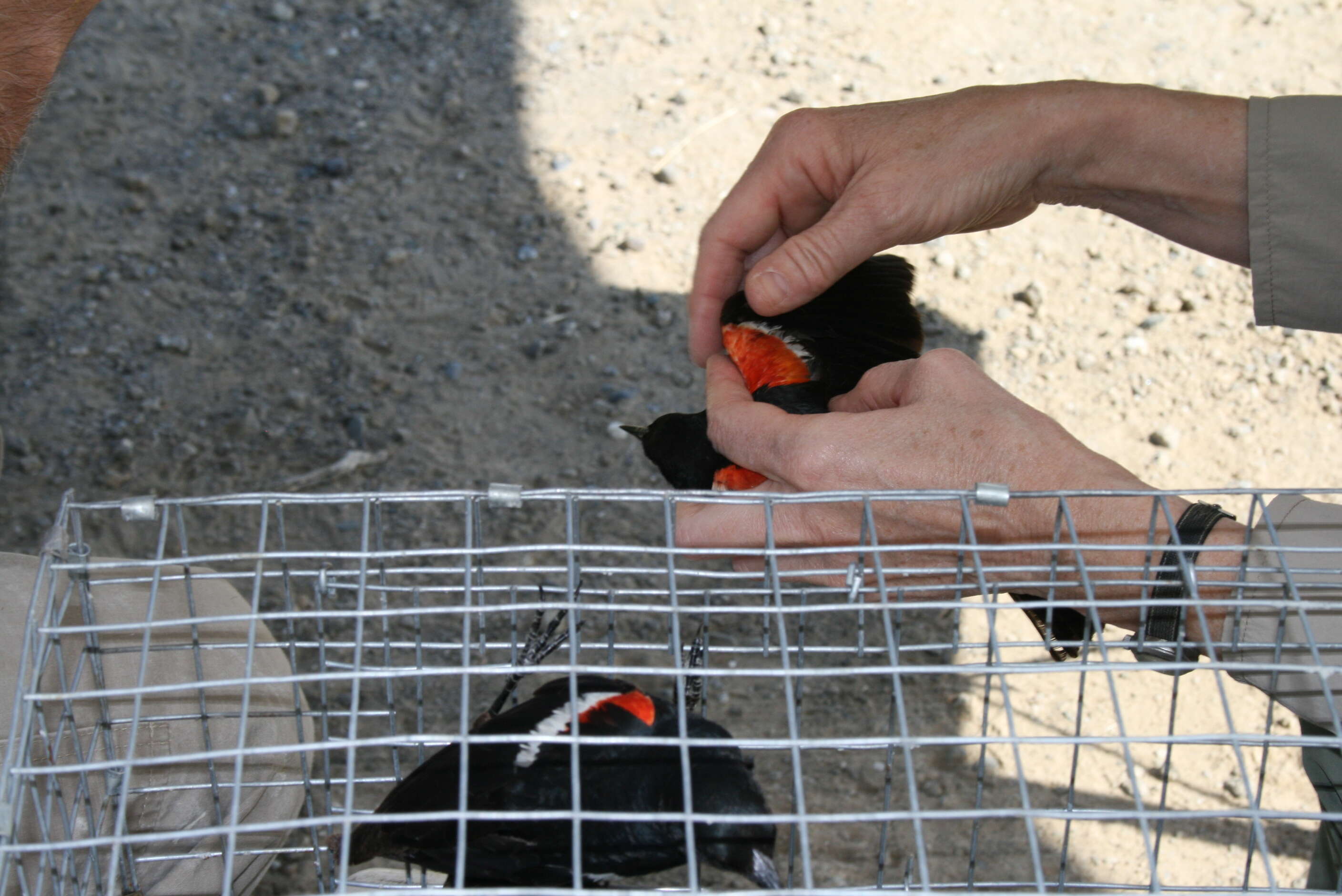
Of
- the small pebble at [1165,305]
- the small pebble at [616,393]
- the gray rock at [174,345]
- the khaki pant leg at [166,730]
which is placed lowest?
the gray rock at [174,345]

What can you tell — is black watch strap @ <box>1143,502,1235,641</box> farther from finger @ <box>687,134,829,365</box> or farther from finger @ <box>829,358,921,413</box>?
finger @ <box>687,134,829,365</box>

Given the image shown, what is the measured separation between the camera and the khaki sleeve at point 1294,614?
99 centimetres

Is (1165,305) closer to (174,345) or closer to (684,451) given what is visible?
(684,451)

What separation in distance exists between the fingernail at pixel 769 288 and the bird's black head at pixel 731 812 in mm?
612

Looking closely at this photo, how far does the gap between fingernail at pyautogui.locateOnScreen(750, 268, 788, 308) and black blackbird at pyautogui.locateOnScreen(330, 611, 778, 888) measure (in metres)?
0.59

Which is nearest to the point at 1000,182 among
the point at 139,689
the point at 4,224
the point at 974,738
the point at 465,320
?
the point at 974,738

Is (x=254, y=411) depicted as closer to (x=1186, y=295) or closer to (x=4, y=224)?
(x=4, y=224)

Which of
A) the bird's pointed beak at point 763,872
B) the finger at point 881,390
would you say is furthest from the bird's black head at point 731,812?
the finger at point 881,390

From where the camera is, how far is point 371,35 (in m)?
3.54

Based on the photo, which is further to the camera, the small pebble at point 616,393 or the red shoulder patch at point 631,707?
the small pebble at point 616,393

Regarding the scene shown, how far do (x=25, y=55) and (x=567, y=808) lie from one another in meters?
1.12

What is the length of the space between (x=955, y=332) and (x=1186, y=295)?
0.64 m

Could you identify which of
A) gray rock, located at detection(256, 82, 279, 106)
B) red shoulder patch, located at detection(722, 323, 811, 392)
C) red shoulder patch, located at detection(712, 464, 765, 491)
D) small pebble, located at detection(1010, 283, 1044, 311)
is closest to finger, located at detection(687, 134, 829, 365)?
red shoulder patch, located at detection(722, 323, 811, 392)

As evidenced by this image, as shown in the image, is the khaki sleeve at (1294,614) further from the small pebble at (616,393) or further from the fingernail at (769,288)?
the small pebble at (616,393)
